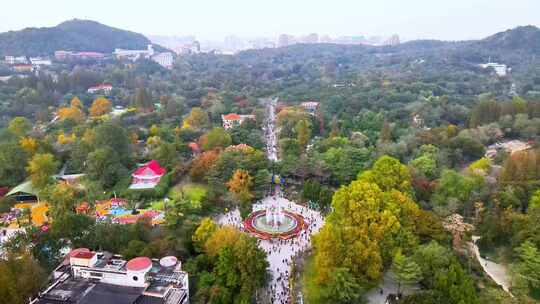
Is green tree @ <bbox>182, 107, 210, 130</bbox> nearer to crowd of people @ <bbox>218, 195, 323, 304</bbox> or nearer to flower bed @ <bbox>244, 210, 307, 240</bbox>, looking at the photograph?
crowd of people @ <bbox>218, 195, 323, 304</bbox>

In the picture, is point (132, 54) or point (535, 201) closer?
point (535, 201)

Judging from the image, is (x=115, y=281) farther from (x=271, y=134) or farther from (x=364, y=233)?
(x=271, y=134)

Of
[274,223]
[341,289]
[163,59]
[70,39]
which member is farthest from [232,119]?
[70,39]

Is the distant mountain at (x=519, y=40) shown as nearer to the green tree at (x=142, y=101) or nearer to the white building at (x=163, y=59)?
the white building at (x=163, y=59)

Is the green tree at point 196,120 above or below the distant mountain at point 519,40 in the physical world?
below

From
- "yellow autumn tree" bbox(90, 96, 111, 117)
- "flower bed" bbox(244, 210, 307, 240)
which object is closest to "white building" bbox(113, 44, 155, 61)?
"yellow autumn tree" bbox(90, 96, 111, 117)

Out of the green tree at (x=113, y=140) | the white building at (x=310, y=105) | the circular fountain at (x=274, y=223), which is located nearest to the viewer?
Result: the circular fountain at (x=274, y=223)

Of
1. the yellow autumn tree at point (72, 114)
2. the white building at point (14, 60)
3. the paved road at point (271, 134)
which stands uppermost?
the white building at point (14, 60)

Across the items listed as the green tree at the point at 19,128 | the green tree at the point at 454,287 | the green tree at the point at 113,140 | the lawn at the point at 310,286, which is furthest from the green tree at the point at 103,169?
the green tree at the point at 454,287
